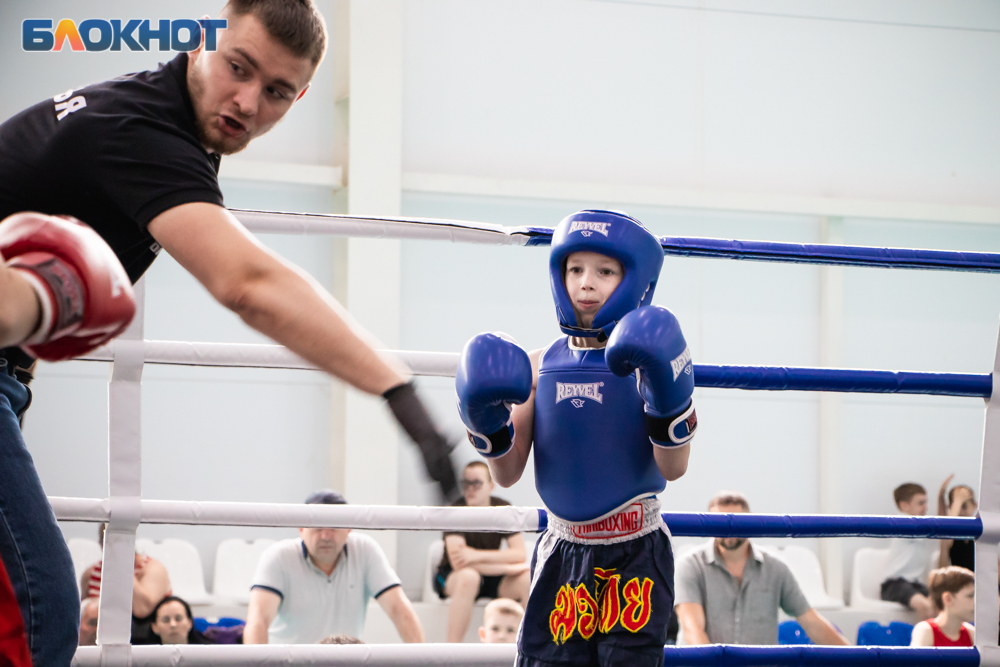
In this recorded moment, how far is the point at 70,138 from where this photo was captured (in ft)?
3.39

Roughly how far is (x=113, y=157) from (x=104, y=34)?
5460mm

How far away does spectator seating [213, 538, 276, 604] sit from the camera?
16.4 ft

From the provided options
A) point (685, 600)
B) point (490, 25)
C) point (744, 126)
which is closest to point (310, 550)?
point (685, 600)

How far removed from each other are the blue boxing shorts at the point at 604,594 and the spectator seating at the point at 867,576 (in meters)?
4.77

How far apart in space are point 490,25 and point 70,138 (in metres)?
5.36

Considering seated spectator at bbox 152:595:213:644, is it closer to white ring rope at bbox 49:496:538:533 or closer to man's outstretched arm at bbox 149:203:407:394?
white ring rope at bbox 49:496:538:533

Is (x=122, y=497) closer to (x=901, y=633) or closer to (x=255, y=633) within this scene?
(x=255, y=633)

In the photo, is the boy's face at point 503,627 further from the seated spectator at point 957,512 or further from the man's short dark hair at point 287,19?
the man's short dark hair at point 287,19

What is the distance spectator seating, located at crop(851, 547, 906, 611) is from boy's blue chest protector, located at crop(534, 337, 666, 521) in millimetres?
4808

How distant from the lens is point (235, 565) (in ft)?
16.7

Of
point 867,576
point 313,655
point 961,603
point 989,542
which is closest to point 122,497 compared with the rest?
point 313,655

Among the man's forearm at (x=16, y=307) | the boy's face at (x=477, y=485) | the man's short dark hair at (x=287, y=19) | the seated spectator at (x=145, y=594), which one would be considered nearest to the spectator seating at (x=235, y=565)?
the seated spectator at (x=145, y=594)

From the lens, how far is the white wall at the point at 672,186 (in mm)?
5578

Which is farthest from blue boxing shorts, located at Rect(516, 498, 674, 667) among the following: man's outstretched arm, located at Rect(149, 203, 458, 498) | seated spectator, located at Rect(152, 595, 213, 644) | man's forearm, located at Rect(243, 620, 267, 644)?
seated spectator, located at Rect(152, 595, 213, 644)
